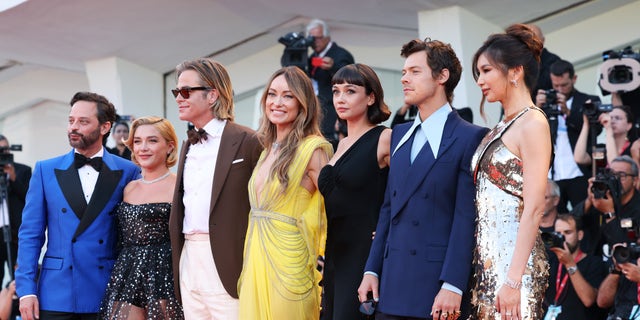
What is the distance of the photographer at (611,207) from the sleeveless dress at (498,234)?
296 centimetres

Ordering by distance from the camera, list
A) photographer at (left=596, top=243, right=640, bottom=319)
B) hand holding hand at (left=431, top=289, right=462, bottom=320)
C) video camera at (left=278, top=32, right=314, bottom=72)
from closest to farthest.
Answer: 1. hand holding hand at (left=431, top=289, right=462, bottom=320)
2. photographer at (left=596, top=243, right=640, bottom=319)
3. video camera at (left=278, top=32, right=314, bottom=72)

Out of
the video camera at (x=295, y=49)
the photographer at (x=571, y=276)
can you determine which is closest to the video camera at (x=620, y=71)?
the photographer at (x=571, y=276)

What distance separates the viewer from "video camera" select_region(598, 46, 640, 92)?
7.30m

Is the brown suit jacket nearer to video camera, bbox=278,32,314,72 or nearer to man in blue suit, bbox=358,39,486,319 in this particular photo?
man in blue suit, bbox=358,39,486,319

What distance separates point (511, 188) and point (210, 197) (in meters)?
1.68

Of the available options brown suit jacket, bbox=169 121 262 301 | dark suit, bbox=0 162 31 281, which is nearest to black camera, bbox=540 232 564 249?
brown suit jacket, bbox=169 121 262 301

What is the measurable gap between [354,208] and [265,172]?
0.50m

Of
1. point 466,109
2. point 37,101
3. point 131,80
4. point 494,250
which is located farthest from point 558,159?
point 37,101

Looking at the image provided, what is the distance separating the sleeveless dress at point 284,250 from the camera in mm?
4438

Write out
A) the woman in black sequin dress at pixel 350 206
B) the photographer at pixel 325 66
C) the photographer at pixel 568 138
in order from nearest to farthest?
the woman in black sequin dress at pixel 350 206 < the photographer at pixel 568 138 < the photographer at pixel 325 66

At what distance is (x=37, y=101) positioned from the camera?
14000 mm

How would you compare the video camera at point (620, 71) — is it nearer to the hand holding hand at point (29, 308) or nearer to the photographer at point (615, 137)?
the photographer at point (615, 137)

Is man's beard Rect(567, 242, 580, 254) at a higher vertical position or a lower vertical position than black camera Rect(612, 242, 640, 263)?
higher

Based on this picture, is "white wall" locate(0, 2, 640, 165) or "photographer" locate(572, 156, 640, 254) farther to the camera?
"white wall" locate(0, 2, 640, 165)
